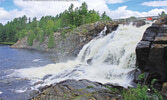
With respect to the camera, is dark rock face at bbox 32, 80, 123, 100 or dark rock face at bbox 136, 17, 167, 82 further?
dark rock face at bbox 136, 17, 167, 82

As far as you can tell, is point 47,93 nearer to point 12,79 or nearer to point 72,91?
point 72,91

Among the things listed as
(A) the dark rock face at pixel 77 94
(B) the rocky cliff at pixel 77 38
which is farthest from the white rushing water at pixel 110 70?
(B) the rocky cliff at pixel 77 38

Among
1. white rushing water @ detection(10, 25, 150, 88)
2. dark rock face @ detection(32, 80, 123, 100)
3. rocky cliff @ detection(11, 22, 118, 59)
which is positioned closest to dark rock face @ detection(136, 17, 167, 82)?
white rushing water @ detection(10, 25, 150, 88)

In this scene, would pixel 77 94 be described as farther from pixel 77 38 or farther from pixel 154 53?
pixel 77 38

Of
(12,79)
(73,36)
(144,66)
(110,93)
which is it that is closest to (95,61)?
(144,66)

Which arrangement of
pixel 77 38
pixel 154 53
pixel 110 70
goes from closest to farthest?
pixel 154 53 < pixel 110 70 < pixel 77 38

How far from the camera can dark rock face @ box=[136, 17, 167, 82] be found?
1417 cm

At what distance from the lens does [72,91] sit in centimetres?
1018

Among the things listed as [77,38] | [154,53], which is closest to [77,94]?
[154,53]

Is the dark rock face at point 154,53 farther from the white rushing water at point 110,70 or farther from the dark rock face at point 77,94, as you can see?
the dark rock face at point 77,94

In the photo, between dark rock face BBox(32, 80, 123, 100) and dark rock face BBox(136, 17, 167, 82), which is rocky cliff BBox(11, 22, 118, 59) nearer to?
dark rock face BBox(136, 17, 167, 82)

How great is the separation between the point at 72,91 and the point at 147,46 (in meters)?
9.06

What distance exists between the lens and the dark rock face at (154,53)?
46.5 feet

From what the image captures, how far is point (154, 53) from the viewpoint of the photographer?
14.4 metres
